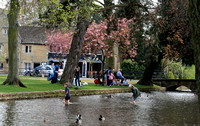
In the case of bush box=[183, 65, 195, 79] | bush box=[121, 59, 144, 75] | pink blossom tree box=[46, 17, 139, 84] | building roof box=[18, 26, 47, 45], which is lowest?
bush box=[183, 65, 195, 79]

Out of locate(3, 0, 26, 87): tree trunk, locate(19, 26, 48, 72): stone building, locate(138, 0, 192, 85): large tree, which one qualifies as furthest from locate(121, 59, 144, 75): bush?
locate(3, 0, 26, 87): tree trunk

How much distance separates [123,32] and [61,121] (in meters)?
26.1

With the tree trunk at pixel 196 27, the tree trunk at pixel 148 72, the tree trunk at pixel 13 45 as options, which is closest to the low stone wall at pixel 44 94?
the tree trunk at pixel 13 45

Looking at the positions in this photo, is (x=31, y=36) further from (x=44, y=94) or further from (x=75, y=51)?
(x=44, y=94)

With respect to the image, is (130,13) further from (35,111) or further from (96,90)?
(35,111)

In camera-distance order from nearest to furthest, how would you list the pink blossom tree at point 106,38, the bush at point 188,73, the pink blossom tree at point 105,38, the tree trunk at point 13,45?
the tree trunk at point 13,45
the pink blossom tree at point 105,38
the pink blossom tree at point 106,38
the bush at point 188,73

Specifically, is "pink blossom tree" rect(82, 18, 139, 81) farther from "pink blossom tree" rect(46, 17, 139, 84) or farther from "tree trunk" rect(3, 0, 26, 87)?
"tree trunk" rect(3, 0, 26, 87)

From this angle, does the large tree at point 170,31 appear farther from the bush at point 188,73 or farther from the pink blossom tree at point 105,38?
the bush at point 188,73

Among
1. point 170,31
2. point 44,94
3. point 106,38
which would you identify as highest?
point 170,31

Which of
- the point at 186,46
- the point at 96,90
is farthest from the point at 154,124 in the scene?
the point at 186,46

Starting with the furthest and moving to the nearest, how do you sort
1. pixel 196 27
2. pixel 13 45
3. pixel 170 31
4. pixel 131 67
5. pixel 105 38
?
pixel 131 67 < pixel 105 38 < pixel 170 31 < pixel 13 45 < pixel 196 27

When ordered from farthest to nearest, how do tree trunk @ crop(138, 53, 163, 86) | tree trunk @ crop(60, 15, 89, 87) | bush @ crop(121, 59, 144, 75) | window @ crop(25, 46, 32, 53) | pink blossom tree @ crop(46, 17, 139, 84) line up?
1. window @ crop(25, 46, 32, 53)
2. bush @ crop(121, 59, 144, 75)
3. tree trunk @ crop(138, 53, 163, 86)
4. pink blossom tree @ crop(46, 17, 139, 84)
5. tree trunk @ crop(60, 15, 89, 87)

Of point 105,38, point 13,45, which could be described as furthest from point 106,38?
point 13,45

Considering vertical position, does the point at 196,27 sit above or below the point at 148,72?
above
